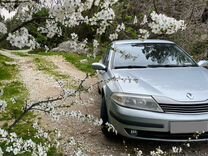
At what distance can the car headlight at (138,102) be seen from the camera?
533 centimetres

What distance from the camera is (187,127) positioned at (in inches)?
206

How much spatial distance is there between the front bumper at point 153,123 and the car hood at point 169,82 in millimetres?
230

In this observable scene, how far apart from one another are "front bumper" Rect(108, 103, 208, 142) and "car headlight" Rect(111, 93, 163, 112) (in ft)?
0.18

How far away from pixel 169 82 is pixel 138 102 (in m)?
0.64

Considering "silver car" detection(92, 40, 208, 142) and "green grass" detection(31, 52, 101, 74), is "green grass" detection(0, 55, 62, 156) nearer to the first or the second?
"silver car" detection(92, 40, 208, 142)

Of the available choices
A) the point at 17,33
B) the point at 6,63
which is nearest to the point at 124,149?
the point at 17,33

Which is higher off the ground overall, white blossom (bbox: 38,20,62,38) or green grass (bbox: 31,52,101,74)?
white blossom (bbox: 38,20,62,38)

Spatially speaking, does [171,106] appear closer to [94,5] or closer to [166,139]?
[166,139]

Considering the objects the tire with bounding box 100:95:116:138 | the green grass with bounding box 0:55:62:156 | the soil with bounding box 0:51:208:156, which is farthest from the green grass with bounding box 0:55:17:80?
the tire with bounding box 100:95:116:138

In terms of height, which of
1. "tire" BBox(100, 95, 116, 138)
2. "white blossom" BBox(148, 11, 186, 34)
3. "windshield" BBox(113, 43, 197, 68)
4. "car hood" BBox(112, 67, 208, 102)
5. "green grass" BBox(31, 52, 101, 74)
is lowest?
"green grass" BBox(31, 52, 101, 74)

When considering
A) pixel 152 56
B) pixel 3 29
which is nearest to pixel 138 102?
pixel 152 56

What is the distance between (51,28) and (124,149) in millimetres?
2979

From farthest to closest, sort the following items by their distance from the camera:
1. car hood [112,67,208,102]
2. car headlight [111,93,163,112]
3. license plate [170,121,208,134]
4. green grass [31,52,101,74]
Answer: green grass [31,52,101,74]
car hood [112,67,208,102]
car headlight [111,93,163,112]
license plate [170,121,208,134]

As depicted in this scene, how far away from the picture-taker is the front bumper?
17.1 feet
